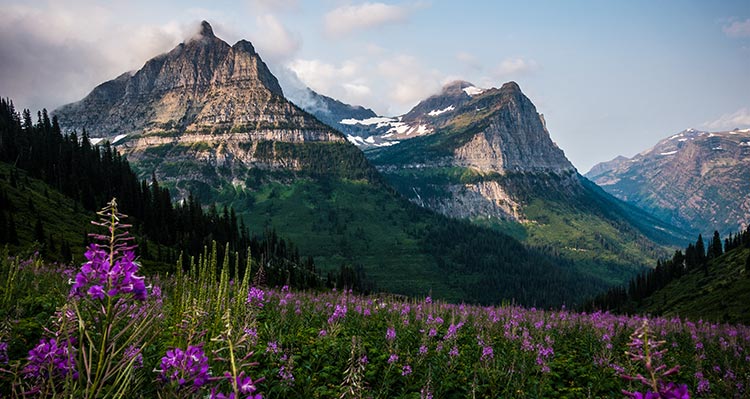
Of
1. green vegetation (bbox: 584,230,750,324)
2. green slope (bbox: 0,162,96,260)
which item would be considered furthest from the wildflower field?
green slope (bbox: 0,162,96,260)

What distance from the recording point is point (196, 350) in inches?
130

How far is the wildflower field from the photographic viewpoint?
10.1 feet

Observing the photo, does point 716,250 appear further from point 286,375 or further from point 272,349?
point 286,375

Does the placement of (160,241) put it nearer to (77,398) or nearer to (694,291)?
(77,398)

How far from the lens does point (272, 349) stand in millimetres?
7941

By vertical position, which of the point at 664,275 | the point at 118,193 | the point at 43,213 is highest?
the point at 118,193

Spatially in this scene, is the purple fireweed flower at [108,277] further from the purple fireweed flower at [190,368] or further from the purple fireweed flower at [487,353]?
the purple fireweed flower at [487,353]

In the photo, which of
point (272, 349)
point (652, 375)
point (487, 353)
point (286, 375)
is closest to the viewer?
point (652, 375)

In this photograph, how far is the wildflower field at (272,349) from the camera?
121 inches

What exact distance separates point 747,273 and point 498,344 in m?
Result: 104

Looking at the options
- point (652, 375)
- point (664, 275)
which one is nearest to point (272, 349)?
point (652, 375)

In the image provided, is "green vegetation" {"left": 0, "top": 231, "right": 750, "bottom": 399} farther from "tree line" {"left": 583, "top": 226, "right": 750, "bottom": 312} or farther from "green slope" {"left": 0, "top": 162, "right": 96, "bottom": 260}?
"tree line" {"left": 583, "top": 226, "right": 750, "bottom": 312}

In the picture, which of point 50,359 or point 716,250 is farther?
point 716,250

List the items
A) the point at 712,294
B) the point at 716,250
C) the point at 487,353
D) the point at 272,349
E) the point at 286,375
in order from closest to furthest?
1. the point at 286,375
2. the point at 272,349
3. the point at 487,353
4. the point at 712,294
5. the point at 716,250
